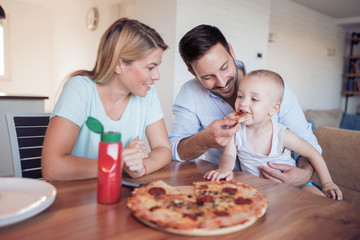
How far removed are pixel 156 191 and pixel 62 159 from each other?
0.46 meters

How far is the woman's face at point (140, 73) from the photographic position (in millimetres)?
1425

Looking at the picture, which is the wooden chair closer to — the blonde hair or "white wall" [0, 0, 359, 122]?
the blonde hair

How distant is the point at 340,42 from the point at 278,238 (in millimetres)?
7958

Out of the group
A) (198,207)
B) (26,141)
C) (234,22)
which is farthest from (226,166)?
(234,22)

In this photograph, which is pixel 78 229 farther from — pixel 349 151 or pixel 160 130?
pixel 349 151

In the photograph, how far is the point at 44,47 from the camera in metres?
7.45

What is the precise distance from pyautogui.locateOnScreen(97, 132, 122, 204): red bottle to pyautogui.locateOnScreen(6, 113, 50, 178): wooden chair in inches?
30.9

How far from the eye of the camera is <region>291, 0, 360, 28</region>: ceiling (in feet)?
18.7

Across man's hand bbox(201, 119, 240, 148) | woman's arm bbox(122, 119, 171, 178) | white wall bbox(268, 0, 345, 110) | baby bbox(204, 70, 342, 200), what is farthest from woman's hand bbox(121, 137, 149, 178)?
white wall bbox(268, 0, 345, 110)

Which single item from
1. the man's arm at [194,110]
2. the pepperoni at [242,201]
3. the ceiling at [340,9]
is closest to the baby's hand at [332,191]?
the man's arm at [194,110]

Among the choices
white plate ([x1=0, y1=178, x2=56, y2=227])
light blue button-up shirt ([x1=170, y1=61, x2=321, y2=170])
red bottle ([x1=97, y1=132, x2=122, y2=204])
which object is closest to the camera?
white plate ([x1=0, y1=178, x2=56, y2=227])

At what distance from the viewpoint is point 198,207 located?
814 mm

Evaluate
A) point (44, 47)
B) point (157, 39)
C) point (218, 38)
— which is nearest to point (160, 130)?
point (157, 39)

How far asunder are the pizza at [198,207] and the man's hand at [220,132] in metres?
0.45
